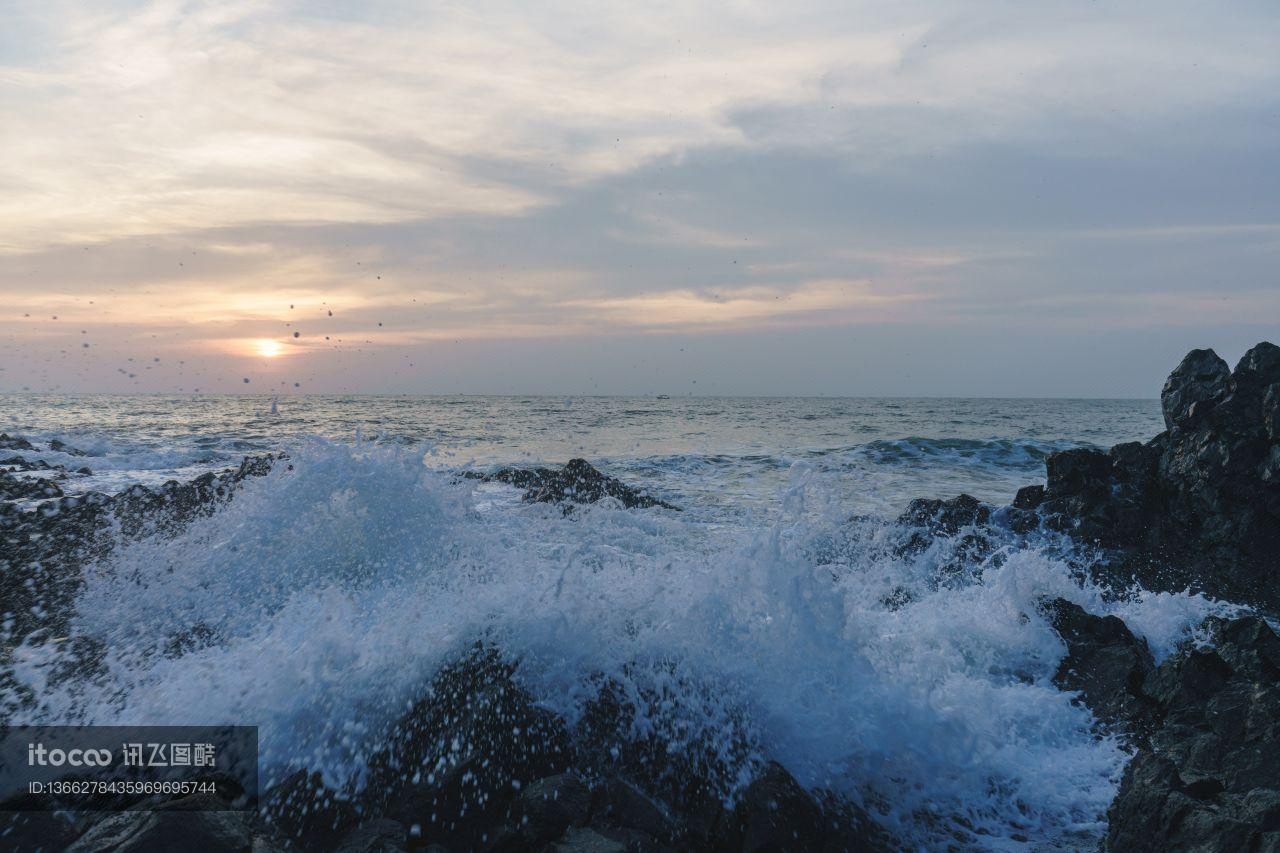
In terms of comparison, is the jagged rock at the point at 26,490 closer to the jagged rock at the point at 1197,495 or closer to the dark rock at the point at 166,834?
the dark rock at the point at 166,834

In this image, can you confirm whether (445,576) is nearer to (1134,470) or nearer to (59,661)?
(59,661)

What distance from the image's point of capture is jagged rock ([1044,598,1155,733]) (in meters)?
5.51

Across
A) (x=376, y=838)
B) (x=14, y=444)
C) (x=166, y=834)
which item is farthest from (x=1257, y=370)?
(x=14, y=444)

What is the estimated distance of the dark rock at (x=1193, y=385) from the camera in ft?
35.7

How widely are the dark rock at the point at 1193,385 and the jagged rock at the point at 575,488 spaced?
862 centimetres

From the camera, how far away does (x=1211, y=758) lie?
423 cm

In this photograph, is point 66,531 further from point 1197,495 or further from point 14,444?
point 14,444

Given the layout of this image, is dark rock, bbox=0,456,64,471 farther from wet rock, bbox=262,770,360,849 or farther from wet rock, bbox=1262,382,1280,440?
wet rock, bbox=1262,382,1280,440

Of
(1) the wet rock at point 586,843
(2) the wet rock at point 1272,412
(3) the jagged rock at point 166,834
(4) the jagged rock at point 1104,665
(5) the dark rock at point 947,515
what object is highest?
(2) the wet rock at point 1272,412

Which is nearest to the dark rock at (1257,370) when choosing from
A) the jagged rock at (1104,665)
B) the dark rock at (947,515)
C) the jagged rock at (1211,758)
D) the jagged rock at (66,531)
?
the dark rock at (947,515)

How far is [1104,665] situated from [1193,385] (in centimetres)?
735

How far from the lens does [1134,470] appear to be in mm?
11500

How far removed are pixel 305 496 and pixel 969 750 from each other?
713cm

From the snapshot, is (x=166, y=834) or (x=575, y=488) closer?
(x=166, y=834)
